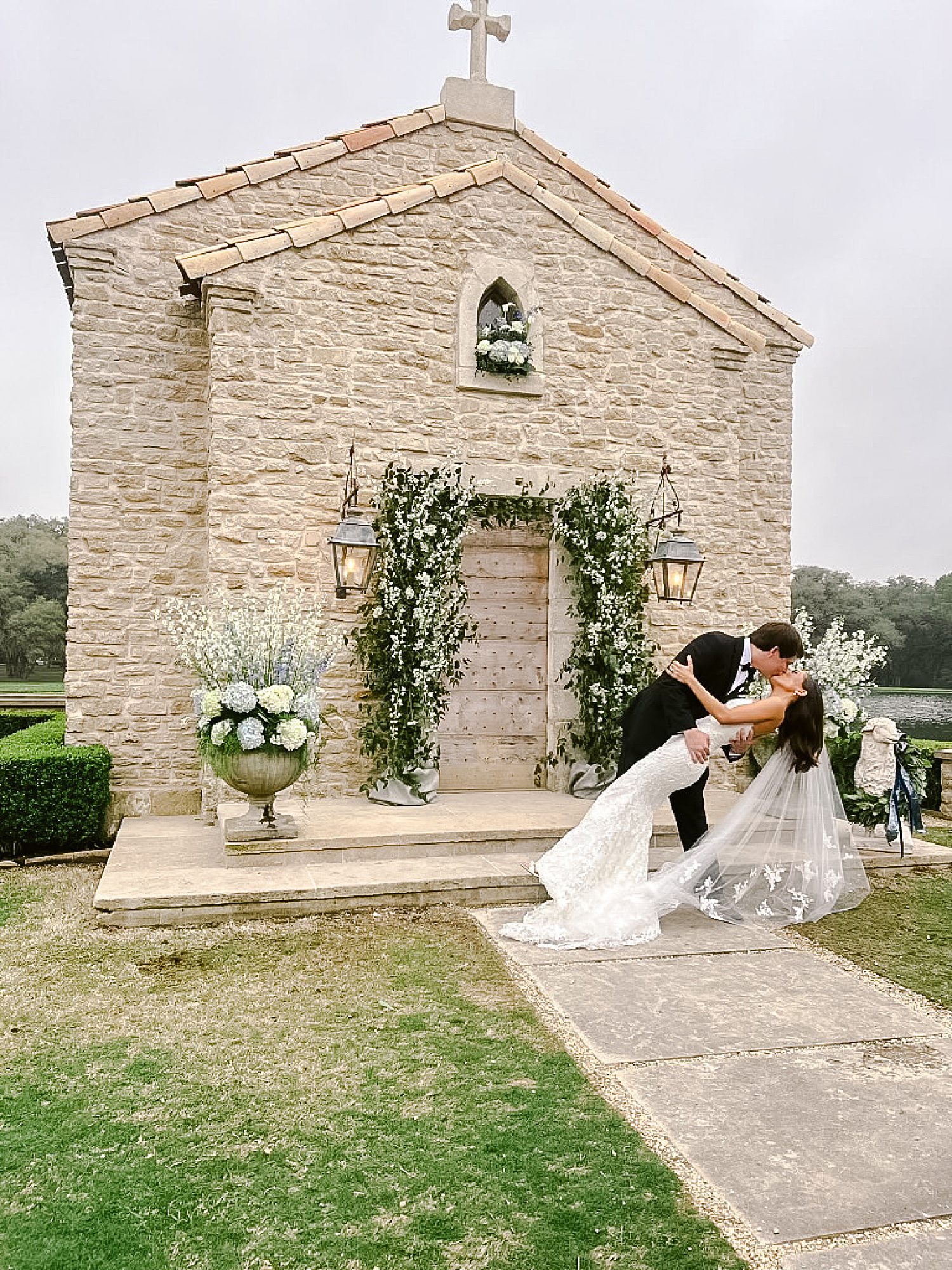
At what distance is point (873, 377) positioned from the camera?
184 feet

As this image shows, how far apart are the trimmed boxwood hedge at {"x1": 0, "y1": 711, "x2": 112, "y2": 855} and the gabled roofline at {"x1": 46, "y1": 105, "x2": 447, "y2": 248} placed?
4.67 metres

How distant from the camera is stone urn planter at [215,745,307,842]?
20.7 feet

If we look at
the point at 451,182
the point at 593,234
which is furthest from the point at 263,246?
the point at 593,234

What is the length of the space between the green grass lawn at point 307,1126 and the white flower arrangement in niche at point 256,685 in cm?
162

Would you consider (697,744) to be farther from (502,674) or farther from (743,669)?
(502,674)

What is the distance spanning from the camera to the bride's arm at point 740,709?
5.60m

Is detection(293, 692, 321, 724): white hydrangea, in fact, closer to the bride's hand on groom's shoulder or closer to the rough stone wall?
the rough stone wall

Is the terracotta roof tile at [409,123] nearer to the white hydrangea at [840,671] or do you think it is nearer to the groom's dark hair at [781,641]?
the white hydrangea at [840,671]

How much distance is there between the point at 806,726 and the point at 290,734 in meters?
3.39

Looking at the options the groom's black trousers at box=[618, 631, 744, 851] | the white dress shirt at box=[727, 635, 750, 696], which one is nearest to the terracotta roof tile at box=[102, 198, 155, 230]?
the groom's black trousers at box=[618, 631, 744, 851]

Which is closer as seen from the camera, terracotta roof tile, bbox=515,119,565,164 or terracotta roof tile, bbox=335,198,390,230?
terracotta roof tile, bbox=335,198,390,230

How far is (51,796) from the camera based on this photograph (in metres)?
7.37

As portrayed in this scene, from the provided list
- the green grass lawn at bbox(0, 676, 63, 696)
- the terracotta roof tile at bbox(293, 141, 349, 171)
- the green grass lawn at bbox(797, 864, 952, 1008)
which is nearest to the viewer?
the green grass lawn at bbox(797, 864, 952, 1008)

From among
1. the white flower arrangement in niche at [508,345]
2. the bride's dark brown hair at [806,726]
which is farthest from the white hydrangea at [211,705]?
the white flower arrangement in niche at [508,345]
